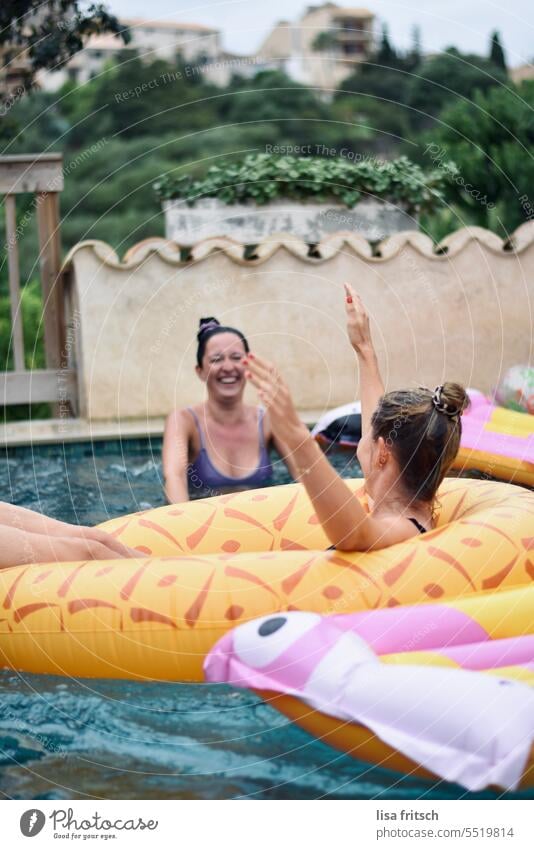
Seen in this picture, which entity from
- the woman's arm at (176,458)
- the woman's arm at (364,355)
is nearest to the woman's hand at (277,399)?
the woman's arm at (364,355)

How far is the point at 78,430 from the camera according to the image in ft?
23.2

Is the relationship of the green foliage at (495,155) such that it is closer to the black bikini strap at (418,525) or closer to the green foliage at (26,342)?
the green foliage at (26,342)

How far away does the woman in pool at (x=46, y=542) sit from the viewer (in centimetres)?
350

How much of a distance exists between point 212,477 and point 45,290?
2.85 meters

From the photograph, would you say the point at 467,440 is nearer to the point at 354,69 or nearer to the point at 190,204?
the point at 190,204

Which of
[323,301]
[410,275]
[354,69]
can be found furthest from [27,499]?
[354,69]

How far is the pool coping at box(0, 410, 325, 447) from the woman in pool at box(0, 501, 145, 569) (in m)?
3.13

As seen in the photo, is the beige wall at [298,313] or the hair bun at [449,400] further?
the beige wall at [298,313]

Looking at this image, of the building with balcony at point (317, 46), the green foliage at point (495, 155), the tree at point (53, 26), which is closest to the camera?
the tree at point (53, 26)

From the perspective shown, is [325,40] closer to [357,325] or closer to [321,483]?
[357,325]

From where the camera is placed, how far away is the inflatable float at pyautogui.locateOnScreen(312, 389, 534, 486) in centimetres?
542
